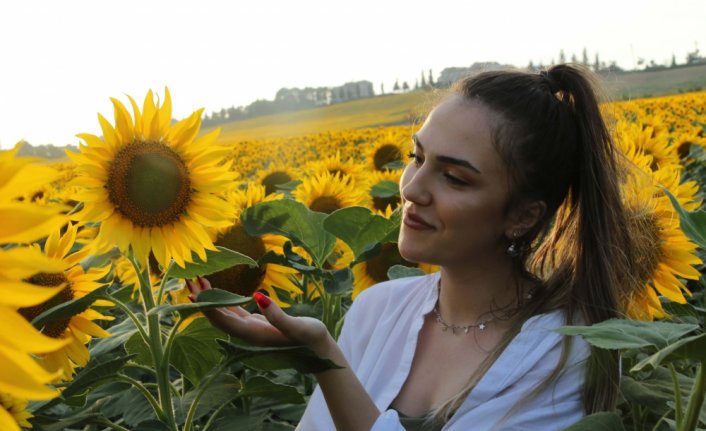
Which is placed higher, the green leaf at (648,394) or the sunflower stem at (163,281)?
the sunflower stem at (163,281)

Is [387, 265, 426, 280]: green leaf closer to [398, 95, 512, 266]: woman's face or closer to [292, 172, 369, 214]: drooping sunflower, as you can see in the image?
[398, 95, 512, 266]: woman's face

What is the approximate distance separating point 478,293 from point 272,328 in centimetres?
62

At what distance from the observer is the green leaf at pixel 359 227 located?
2348 mm

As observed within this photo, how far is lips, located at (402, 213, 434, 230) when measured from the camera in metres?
1.95

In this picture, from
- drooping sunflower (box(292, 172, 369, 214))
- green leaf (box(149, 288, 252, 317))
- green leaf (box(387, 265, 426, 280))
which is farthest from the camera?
drooping sunflower (box(292, 172, 369, 214))

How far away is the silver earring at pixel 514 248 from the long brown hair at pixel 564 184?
0.9 inches

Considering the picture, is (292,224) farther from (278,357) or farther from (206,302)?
(206,302)

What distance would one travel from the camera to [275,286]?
8.70 feet

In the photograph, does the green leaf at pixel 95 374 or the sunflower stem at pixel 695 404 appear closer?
the sunflower stem at pixel 695 404

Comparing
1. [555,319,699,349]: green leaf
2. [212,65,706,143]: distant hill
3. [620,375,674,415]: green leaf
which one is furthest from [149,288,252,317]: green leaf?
[212,65,706,143]: distant hill

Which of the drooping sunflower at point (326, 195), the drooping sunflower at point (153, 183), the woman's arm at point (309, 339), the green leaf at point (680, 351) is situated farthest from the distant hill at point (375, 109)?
the green leaf at point (680, 351)

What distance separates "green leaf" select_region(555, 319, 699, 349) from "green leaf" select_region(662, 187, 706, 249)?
174mm

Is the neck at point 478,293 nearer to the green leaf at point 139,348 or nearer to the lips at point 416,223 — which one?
the lips at point 416,223

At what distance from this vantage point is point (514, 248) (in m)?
2.13
